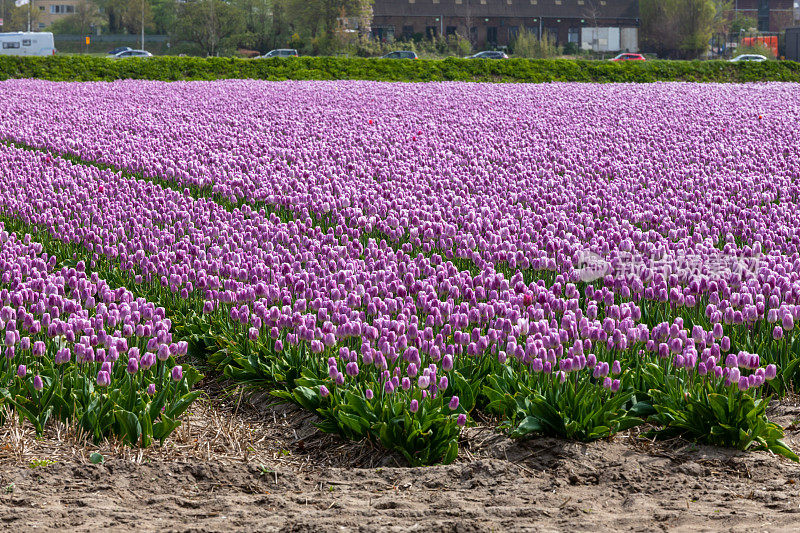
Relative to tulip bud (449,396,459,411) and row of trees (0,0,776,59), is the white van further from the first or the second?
tulip bud (449,396,459,411)

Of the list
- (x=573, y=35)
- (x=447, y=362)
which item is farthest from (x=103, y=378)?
(x=573, y=35)

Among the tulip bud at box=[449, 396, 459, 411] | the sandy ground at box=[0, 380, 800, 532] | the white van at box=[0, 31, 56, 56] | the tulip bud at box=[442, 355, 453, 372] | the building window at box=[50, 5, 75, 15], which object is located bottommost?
the sandy ground at box=[0, 380, 800, 532]

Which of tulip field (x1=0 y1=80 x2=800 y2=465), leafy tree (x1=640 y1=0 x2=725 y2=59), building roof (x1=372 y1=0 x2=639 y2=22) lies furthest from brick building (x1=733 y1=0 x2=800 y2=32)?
tulip field (x1=0 y1=80 x2=800 y2=465)

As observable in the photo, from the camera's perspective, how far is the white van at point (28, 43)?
63438 mm

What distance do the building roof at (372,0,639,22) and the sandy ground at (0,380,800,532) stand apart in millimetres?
84487

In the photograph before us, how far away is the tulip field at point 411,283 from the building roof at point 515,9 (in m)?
74.6

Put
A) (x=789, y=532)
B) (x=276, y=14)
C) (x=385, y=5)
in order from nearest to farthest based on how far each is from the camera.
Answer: (x=789, y=532), (x=276, y=14), (x=385, y=5)

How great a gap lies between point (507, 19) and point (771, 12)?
30.1 meters

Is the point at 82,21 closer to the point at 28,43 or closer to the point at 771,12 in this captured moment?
the point at 28,43

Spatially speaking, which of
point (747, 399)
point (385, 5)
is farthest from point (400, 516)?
point (385, 5)

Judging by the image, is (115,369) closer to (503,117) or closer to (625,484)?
(625,484)

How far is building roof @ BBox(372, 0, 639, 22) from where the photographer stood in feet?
287

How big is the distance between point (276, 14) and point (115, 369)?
68.8 meters

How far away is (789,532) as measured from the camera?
3.95 meters
